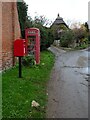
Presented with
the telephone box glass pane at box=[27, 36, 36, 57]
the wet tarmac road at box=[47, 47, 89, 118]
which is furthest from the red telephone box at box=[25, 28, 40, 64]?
the wet tarmac road at box=[47, 47, 89, 118]

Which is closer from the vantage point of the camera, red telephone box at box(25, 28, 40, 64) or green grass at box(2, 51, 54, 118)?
green grass at box(2, 51, 54, 118)

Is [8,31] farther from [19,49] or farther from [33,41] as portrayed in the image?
[33,41]

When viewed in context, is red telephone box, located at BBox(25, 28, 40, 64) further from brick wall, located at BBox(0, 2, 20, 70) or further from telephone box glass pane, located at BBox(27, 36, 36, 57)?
brick wall, located at BBox(0, 2, 20, 70)

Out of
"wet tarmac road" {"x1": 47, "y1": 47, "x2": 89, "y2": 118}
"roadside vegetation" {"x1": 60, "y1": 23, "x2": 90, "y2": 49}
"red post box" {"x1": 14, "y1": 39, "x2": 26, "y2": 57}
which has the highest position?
"roadside vegetation" {"x1": 60, "y1": 23, "x2": 90, "y2": 49}

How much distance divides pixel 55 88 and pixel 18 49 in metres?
2.13

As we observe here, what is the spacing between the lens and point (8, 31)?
12844 millimetres

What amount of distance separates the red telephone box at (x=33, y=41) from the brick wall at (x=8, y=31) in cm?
232

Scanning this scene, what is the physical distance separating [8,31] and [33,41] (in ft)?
13.3

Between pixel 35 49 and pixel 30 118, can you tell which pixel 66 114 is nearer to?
pixel 30 118

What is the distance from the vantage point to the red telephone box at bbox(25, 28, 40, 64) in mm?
16375

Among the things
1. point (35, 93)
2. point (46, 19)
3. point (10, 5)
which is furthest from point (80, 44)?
point (35, 93)

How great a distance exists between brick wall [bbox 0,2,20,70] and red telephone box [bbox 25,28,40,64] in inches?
91.4

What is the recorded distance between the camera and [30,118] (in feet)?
21.1

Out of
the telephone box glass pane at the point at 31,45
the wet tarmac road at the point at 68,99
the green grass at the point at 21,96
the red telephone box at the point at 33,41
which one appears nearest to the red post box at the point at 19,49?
the green grass at the point at 21,96
